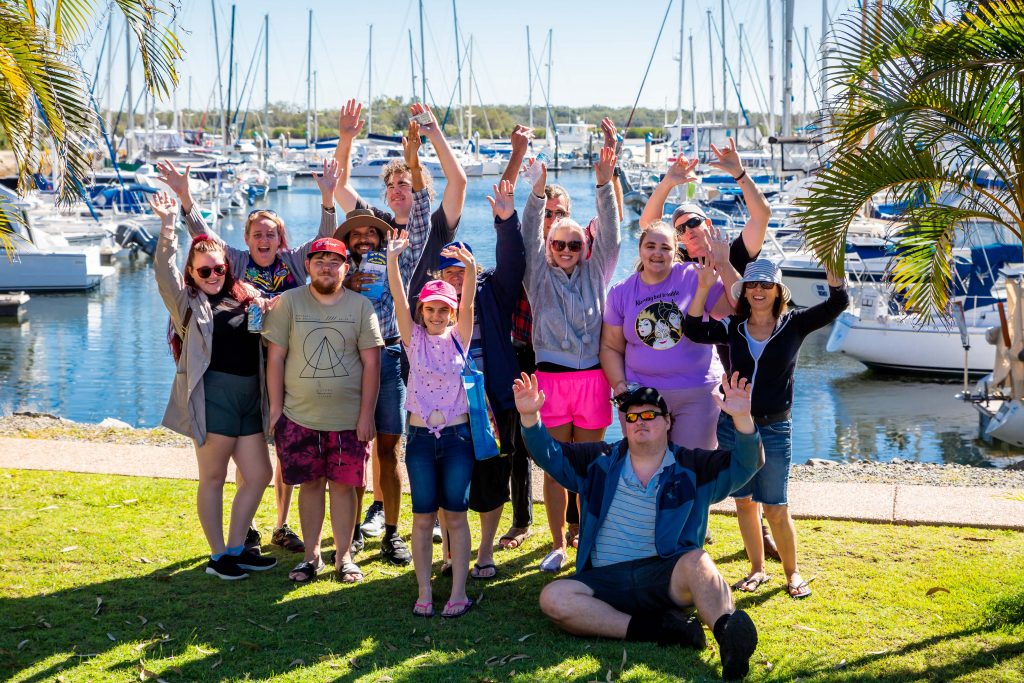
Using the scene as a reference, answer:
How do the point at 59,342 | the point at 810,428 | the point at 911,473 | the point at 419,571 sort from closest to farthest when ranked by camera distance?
1. the point at 419,571
2. the point at 911,473
3. the point at 810,428
4. the point at 59,342

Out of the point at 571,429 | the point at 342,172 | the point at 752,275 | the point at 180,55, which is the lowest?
the point at 571,429

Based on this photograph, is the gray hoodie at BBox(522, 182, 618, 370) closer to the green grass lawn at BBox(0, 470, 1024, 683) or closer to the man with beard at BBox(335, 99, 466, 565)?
the man with beard at BBox(335, 99, 466, 565)

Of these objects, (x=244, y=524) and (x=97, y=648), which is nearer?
(x=97, y=648)

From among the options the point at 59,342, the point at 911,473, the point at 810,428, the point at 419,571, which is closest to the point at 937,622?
the point at 419,571

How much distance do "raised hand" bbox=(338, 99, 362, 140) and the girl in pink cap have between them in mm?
1472

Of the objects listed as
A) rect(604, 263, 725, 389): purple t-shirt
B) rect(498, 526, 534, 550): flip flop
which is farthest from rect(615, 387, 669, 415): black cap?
rect(498, 526, 534, 550): flip flop

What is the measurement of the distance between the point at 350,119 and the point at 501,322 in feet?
5.91

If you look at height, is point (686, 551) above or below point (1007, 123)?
below

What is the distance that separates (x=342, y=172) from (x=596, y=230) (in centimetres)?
169

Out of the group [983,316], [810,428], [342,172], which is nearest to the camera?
Answer: [342,172]

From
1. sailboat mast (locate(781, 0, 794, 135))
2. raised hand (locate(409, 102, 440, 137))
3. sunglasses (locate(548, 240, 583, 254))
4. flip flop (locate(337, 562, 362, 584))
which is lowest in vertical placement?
flip flop (locate(337, 562, 362, 584))

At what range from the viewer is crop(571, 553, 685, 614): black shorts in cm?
502

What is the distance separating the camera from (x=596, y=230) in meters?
6.06

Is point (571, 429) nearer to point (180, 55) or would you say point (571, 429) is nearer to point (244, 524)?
point (244, 524)
